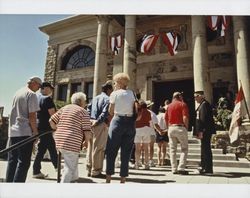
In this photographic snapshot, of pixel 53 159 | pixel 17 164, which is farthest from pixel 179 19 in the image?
pixel 17 164

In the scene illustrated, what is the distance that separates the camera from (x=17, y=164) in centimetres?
388

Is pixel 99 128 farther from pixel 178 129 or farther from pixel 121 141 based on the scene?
pixel 178 129

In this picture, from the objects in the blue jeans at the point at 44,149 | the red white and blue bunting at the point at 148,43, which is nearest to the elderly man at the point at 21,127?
the blue jeans at the point at 44,149

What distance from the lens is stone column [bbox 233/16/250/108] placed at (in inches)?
417

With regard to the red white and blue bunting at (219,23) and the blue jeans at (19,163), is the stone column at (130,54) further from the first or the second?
the blue jeans at (19,163)

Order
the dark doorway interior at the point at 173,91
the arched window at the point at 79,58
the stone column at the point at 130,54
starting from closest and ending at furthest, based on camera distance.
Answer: the stone column at the point at 130,54 → the dark doorway interior at the point at 173,91 → the arched window at the point at 79,58

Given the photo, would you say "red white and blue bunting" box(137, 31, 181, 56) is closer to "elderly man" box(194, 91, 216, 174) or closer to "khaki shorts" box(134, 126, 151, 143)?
"khaki shorts" box(134, 126, 151, 143)

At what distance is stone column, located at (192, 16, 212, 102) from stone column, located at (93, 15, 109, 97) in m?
4.88

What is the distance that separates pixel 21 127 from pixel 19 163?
534 mm

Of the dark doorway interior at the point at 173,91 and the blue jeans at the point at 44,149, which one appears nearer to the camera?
the blue jeans at the point at 44,149

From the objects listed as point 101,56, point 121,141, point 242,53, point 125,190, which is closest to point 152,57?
point 101,56

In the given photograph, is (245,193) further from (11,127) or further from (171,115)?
(11,127)

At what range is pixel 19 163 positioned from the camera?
12.5 ft

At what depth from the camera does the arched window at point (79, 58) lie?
17.5 m
